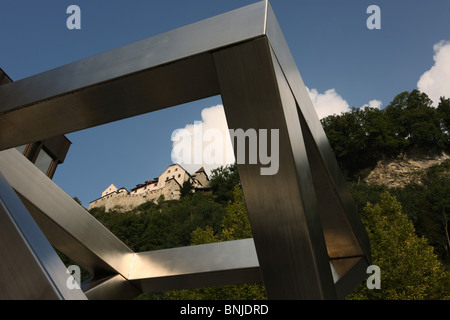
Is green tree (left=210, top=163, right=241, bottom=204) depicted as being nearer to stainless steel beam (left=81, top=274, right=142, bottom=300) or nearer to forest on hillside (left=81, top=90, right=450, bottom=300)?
forest on hillside (left=81, top=90, right=450, bottom=300)

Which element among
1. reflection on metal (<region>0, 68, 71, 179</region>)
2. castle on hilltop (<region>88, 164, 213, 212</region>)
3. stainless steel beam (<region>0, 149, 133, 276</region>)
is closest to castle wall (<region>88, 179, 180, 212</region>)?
castle on hilltop (<region>88, 164, 213, 212</region>)

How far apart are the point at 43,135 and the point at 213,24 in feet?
2.27

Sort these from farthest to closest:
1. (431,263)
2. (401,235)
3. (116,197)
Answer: (116,197) → (401,235) → (431,263)

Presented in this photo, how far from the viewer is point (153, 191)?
70.4 metres

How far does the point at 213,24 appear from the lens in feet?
3.04

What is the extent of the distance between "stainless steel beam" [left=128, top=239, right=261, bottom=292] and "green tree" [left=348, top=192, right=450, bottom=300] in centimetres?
1337

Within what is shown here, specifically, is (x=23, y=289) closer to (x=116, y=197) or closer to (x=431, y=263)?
(x=431, y=263)

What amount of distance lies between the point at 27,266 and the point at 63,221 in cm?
92

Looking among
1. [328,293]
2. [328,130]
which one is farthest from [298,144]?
[328,130]

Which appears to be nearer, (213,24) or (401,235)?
(213,24)

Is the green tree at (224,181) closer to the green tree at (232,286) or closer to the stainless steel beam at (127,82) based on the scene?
the green tree at (232,286)

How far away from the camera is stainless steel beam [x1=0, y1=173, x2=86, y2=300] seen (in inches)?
30.4

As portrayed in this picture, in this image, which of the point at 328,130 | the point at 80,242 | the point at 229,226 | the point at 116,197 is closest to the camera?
the point at 80,242

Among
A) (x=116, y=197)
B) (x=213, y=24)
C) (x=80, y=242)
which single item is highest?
(x=116, y=197)
